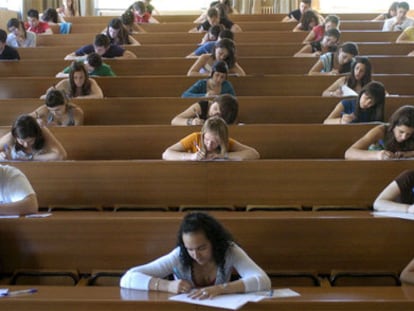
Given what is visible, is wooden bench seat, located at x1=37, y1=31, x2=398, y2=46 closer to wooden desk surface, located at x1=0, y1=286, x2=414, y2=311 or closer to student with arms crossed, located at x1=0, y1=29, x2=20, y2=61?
student with arms crossed, located at x1=0, y1=29, x2=20, y2=61

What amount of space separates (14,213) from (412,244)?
1810mm

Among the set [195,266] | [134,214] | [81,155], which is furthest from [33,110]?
[195,266]

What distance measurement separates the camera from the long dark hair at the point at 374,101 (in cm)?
400

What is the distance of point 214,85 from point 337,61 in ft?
4.70

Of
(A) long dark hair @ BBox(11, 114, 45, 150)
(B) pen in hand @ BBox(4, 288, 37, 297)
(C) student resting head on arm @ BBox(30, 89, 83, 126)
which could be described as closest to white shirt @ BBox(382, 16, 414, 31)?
(C) student resting head on arm @ BBox(30, 89, 83, 126)

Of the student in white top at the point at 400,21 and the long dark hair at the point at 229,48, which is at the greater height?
the student in white top at the point at 400,21

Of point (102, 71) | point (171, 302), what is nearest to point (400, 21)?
point (102, 71)

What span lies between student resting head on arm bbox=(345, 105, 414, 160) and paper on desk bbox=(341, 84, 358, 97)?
3.31 feet

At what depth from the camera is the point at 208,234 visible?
94.3 inches

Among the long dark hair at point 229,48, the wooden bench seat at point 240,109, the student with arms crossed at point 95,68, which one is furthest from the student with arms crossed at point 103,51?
the wooden bench seat at point 240,109

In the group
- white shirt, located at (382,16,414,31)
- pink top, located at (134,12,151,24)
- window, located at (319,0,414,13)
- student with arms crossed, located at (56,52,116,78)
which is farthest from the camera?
window, located at (319,0,414,13)

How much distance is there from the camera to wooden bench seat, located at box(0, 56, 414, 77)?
19.4 ft

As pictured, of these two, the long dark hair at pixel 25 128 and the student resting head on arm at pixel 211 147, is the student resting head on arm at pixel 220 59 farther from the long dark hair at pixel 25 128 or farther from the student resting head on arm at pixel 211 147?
the long dark hair at pixel 25 128

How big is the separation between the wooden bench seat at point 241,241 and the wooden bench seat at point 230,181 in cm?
51
